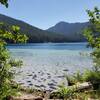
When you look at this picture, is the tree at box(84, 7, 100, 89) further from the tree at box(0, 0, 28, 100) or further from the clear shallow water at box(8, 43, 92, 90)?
the tree at box(0, 0, 28, 100)

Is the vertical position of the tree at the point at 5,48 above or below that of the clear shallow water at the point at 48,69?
above

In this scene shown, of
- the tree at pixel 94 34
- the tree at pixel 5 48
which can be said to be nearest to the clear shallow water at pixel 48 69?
the tree at pixel 94 34

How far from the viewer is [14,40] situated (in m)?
7.50

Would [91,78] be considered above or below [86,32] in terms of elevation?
below

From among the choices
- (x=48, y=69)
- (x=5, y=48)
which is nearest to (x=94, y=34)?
(x=5, y=48)

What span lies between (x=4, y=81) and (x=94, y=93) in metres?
7.19

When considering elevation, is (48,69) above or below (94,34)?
below

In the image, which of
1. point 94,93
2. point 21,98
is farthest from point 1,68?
point 94,93

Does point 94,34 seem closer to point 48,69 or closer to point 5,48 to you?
point 5,48

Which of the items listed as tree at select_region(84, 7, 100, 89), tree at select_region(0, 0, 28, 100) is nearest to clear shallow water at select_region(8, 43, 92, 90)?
tree at select_region(84, 7, 100, 89)

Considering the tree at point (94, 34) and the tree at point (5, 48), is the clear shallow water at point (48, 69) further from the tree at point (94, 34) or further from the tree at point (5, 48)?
the tree at point (5, 48)

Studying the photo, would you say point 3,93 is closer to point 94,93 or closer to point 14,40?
point 14,40

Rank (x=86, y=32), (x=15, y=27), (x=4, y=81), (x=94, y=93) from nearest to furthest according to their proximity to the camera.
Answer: (x=15, y=27) → (x=4, y=81) → (x=94, y=93) → (x=86, y=32)

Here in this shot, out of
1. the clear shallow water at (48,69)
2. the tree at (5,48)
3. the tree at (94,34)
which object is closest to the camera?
the tree at (5,48)
